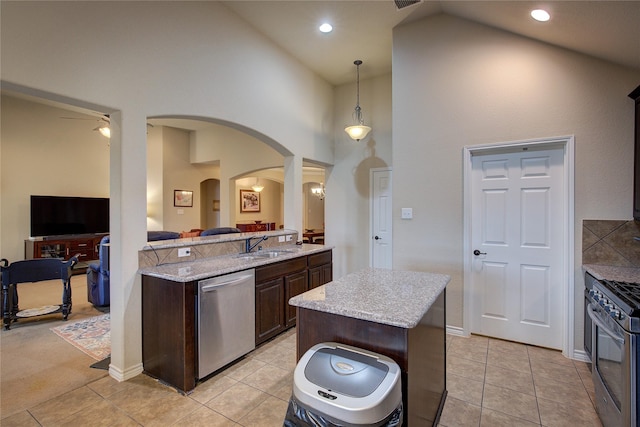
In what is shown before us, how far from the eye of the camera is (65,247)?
6227 mm

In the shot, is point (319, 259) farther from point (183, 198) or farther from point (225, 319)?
point (183, 198)

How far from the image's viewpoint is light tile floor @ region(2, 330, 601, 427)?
2031mm

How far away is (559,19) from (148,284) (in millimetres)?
4015

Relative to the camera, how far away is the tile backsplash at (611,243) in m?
2.66

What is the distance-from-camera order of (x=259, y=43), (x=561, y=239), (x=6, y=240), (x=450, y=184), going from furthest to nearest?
(x=6, y=240) → (x=259, y=43) → (x=450, y=184) → (x=561, y=239)

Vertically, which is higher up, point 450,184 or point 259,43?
point 259,43

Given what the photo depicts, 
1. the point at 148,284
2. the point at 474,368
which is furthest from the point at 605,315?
the point at 148,284

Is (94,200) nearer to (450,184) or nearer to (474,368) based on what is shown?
(450,184)

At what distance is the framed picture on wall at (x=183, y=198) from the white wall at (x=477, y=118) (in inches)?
235

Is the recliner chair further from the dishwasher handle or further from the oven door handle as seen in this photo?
the oven door handle

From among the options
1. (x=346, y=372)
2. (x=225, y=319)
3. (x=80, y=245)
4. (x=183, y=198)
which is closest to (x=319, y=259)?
(x=225, y=319)

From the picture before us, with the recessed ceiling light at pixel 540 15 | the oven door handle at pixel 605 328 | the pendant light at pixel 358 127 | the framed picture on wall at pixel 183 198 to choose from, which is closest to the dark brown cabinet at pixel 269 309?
the pendant light at pixel 358 127

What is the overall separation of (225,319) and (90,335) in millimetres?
1978

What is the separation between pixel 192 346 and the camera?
235cm
